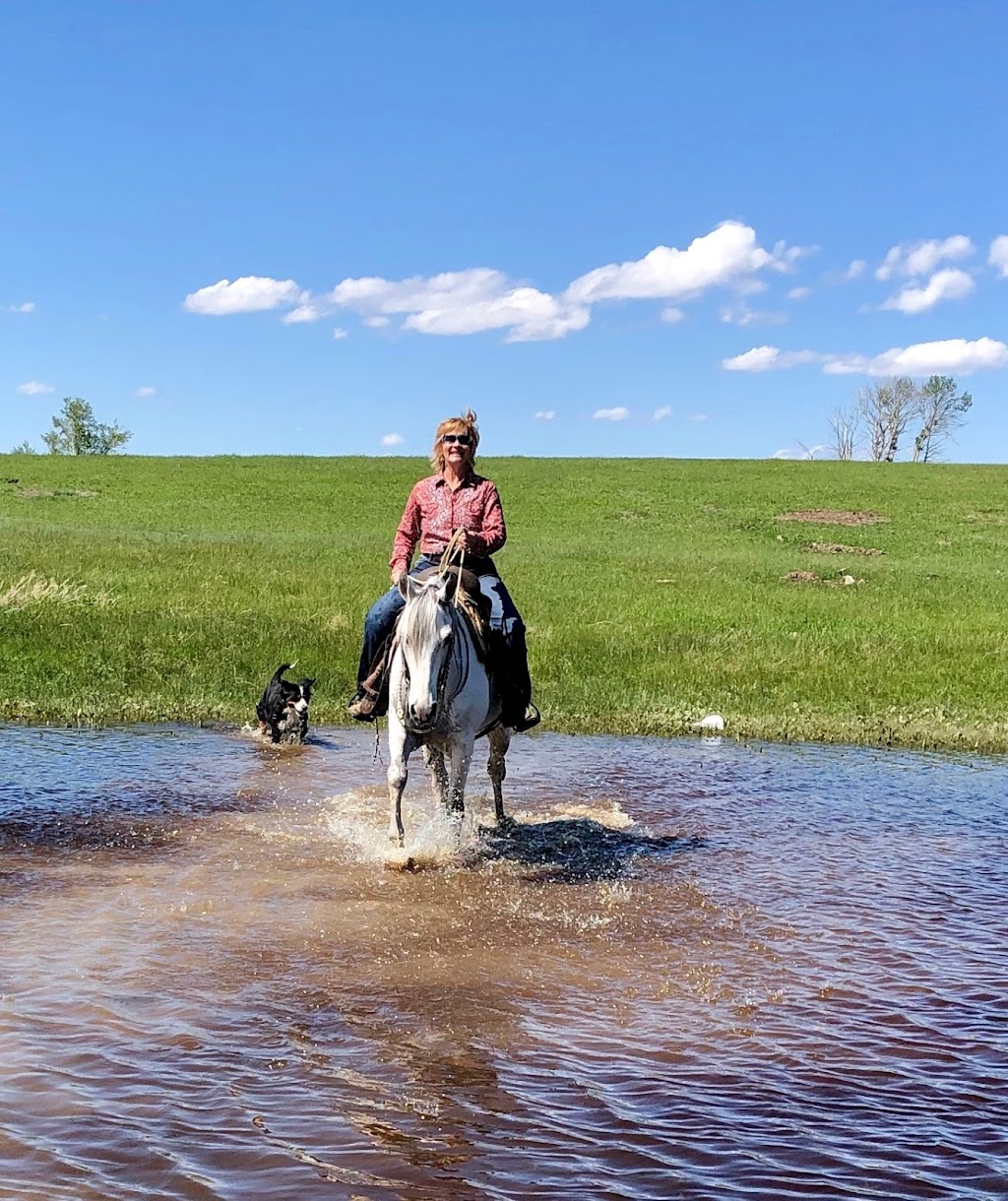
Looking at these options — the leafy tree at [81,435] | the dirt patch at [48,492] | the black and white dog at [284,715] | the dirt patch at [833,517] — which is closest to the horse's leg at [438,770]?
the black and white dog at [284,715]

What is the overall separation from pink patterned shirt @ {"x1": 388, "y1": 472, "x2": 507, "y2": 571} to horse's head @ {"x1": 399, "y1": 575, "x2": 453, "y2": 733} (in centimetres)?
98

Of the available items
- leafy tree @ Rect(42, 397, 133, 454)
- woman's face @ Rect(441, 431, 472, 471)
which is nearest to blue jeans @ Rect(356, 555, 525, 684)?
woman's face @ Rect(441, 431, 472, 471)

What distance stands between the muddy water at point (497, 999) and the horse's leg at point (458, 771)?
0.96ft

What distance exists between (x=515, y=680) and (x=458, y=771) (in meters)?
1.29

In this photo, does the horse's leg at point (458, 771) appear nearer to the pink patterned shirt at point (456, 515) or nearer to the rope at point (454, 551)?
the rope at point (454, 551)

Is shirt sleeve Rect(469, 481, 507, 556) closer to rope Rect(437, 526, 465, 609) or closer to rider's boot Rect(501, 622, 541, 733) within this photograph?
rope Rect(437, 526, 465, 609)

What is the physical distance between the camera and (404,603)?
10.1 metres

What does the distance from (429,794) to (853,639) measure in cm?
1253

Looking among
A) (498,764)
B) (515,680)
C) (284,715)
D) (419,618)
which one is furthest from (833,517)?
(419,618)

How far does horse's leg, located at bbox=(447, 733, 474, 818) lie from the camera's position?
969 centimetres

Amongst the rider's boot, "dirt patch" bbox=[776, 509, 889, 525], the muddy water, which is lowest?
the muddy water

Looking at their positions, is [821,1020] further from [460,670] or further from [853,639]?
[853,639]

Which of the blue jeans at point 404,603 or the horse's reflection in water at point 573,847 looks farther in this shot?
the blue jeans at point 404,603

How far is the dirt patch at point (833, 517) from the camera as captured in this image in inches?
2085
